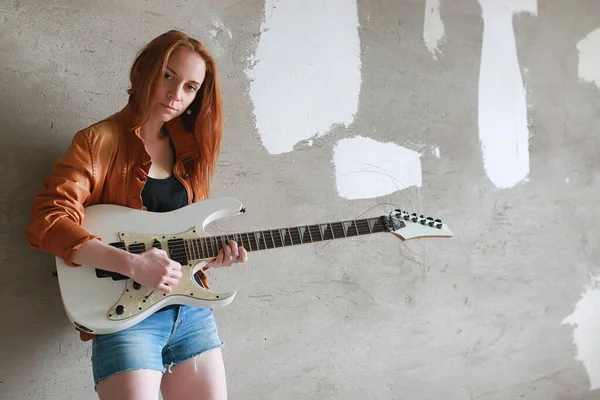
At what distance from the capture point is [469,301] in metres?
2.34

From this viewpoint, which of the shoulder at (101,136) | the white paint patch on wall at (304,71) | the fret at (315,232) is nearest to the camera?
the shoulder at (101,136)

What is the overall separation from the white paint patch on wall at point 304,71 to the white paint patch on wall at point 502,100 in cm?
58

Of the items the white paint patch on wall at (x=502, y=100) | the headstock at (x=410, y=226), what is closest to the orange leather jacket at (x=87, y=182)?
the headstock at (x=410, y=226)

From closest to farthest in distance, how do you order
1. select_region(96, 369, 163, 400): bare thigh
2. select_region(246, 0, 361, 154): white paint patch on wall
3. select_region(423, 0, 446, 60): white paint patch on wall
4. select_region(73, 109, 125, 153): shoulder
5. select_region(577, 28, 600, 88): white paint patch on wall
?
select_region(96, 369, 163, 400): bare thigh → select_region(73, 109, 125, 153): shoulder → select_region(246, 0, 361, 154): white paint patch on wall → select_region(423, 0, 446, 60): white paint patch on wall → select_region(577, 28, 600, 88): white paint patch on wall

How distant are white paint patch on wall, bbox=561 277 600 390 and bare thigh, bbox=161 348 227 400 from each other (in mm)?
1683

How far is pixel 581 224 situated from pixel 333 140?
3.97 ft

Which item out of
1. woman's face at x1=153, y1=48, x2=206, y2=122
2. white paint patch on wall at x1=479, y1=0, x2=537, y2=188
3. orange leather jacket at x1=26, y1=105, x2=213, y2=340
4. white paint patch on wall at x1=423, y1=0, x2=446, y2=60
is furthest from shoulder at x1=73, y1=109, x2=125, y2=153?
white paint patch on wall at x1=479, y1=0, x2=537, y2=188

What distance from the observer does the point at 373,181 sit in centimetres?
216

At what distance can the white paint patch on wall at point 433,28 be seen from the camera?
2.26m

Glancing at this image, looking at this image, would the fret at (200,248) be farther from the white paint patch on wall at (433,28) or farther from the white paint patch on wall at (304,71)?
the white paint patch on wall at (433,28)

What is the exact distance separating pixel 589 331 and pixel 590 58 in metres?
1.16

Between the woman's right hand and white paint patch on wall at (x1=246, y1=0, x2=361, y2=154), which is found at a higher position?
white paint patch on wall at (x1=246, y1=0, x2=361, y2=154)

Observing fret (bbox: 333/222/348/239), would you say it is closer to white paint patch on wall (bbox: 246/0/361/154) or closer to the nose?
white paint patch on wall (bbox: 246/0/361/154)

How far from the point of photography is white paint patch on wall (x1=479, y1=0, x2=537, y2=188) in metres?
2.38
